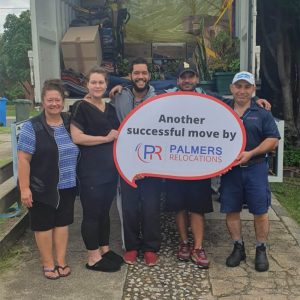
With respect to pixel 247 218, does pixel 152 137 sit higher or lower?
higher

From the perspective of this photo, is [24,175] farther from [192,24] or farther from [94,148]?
[192,24]

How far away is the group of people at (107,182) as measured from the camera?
3.44 metres

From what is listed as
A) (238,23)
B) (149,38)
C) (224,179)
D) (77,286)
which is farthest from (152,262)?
(149,38)

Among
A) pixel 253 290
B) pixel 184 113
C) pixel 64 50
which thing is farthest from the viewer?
pixel 64 50

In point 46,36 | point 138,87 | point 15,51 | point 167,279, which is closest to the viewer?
point 167,279

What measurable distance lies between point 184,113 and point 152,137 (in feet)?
1.05

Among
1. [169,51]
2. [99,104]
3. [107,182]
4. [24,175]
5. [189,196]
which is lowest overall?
[189,196]

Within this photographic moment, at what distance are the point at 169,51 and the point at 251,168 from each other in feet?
11.1

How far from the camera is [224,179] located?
148 inches

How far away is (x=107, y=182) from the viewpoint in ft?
12.0

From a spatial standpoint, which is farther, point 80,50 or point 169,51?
point 169,51

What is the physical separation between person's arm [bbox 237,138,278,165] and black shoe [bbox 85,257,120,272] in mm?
1332

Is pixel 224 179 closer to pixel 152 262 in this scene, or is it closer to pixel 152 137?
pixel 152 137

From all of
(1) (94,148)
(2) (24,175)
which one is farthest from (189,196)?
(2) (24,175)
